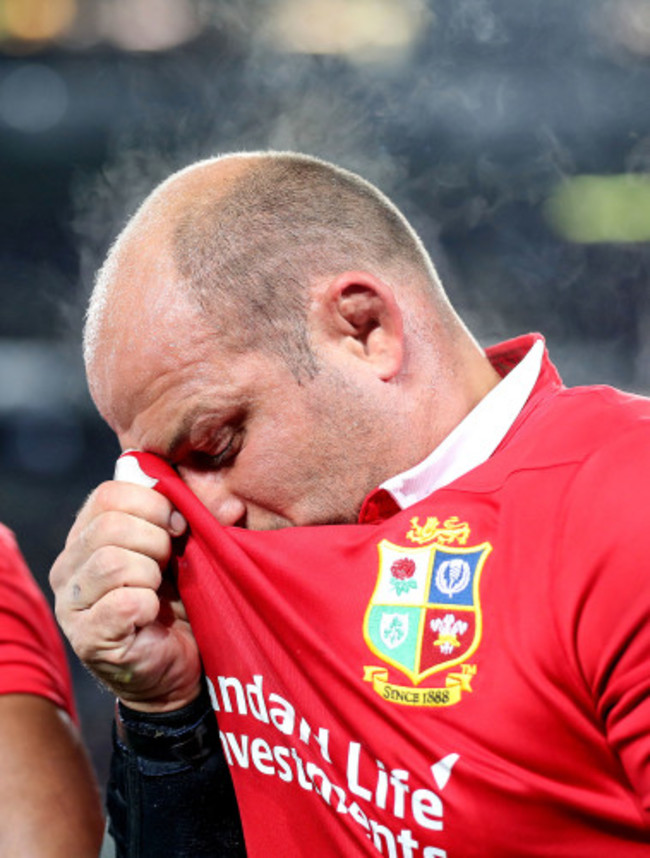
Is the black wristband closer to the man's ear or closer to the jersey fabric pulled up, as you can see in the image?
the jersey fabric pulled up

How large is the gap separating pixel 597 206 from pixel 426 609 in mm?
1462

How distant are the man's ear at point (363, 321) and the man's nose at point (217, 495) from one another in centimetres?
19

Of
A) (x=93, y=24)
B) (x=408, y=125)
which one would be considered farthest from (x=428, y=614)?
(x=93, y=24)

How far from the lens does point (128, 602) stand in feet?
3.14

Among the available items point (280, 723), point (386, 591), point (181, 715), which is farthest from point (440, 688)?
point (181, 715)

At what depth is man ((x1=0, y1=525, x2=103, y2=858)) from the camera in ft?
3.92

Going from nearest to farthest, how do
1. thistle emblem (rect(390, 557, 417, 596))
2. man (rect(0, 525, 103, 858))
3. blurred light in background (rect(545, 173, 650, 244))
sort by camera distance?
thistle emblem (rect(390, 557, 417, 596)) → man (rect(0, 525, 103, 858)) → blurred light in background (rect(545, 173, 650, 244))

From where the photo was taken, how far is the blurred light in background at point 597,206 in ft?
6.80

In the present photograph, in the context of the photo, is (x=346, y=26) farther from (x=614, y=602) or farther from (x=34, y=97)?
(x=614, y=602)

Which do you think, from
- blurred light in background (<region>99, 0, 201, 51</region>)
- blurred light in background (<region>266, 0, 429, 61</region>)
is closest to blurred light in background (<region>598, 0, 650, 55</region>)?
blurred light in background (<region>266, 0, 429, 61</region>)

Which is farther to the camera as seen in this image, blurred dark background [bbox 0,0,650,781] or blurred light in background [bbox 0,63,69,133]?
blurred light in background [bbox 0,63,69,133]

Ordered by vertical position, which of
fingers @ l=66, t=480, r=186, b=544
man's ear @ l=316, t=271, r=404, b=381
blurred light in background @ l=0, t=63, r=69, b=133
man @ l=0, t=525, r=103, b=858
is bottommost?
man @ l=0, t=525, r=103, b=858

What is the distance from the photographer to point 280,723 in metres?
0.93

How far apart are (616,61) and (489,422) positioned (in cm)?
134
